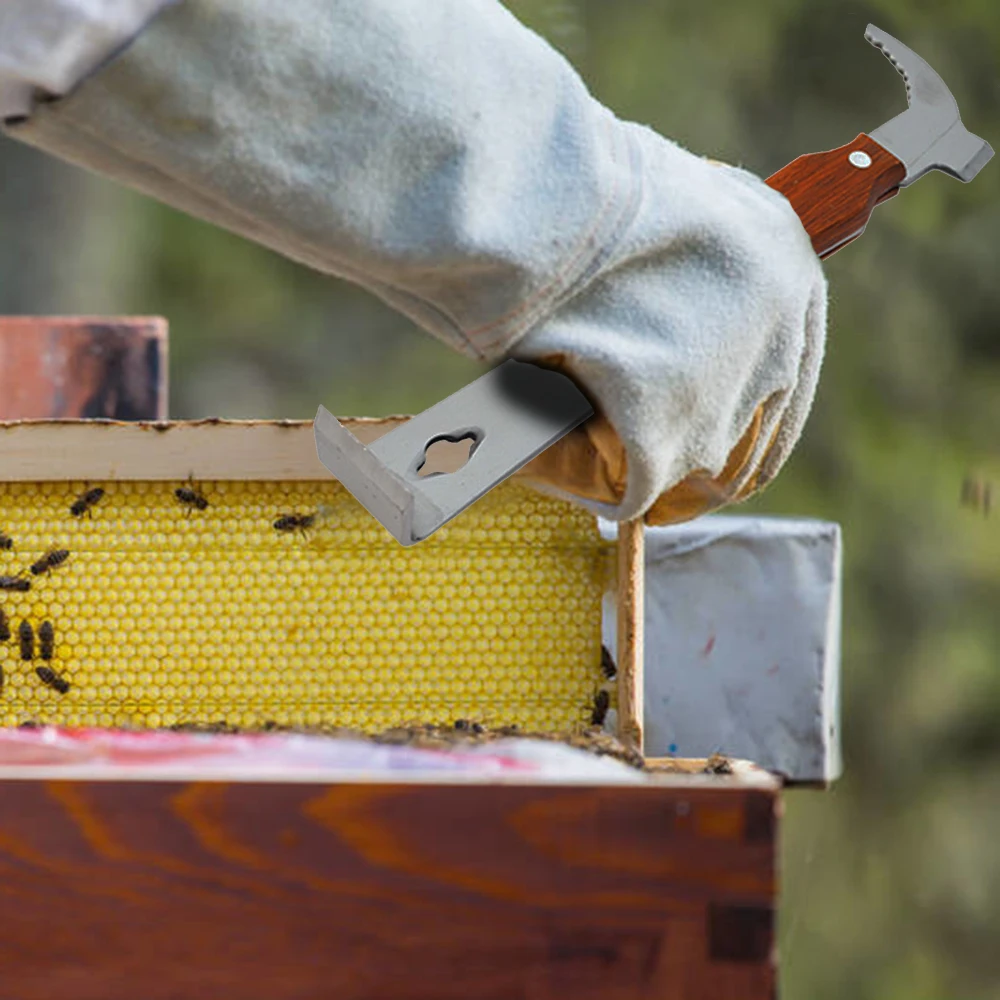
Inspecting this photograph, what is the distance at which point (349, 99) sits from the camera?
0.98 metres

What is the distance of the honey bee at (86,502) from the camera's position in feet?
4.91

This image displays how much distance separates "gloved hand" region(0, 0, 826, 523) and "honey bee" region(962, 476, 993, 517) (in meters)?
4.98

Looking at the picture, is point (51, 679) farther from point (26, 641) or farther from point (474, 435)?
point (474, 435)

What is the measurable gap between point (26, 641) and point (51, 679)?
41 mm

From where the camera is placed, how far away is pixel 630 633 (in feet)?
4.71

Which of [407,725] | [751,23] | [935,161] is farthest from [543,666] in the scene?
[751,23]

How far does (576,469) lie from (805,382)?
18cm

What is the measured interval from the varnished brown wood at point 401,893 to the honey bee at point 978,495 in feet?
17.2

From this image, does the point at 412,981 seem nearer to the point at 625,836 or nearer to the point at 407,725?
the point at 625,836

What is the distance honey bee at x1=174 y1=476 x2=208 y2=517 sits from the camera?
1497mm

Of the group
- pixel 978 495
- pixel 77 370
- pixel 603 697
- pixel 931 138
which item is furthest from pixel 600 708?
pixel 978 495

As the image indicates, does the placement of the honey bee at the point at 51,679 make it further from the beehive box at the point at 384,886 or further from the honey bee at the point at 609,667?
the beehive box at the point at 384,886

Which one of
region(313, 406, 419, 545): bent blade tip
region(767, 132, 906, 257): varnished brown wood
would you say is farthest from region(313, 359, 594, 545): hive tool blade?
region(767, 132, 906, 257): varnished brown wood

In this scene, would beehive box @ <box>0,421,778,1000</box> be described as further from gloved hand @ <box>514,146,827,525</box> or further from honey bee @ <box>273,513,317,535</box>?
honey bee @ <box>273,513,317,535</box>
